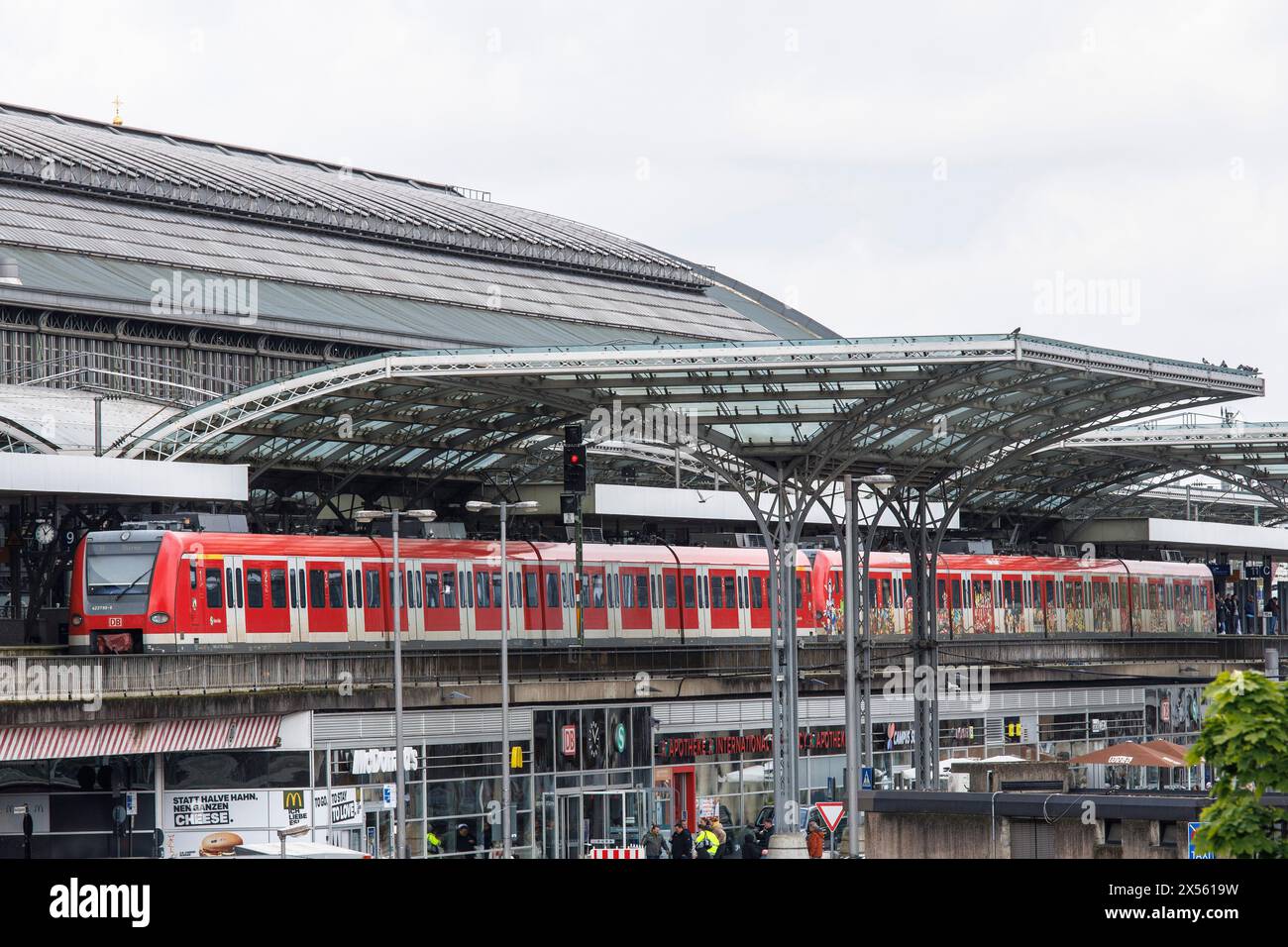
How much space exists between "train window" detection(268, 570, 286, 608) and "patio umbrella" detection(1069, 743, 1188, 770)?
20216 millimetres

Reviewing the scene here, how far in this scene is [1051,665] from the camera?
2699 inches

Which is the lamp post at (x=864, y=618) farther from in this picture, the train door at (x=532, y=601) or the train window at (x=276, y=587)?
the train window at (x=276, y=587)

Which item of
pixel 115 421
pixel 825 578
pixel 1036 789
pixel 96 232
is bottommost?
pixel 1036 789

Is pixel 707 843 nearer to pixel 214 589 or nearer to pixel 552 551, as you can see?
pixel 214 589

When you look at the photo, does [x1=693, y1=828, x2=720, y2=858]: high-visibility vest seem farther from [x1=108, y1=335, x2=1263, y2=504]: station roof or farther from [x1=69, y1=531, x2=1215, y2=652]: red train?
[x1=69, y1=531, x2=1215, y2=652]: red train

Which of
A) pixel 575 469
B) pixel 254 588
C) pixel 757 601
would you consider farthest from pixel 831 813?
pixel 757 601

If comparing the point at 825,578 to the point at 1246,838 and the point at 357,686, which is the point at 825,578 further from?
the point at 1246,838

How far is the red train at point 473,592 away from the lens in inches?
1690

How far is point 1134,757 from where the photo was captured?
48.8m

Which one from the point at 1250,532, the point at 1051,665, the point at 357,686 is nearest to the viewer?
the point at 357,686

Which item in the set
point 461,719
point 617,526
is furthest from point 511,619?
point 617,526

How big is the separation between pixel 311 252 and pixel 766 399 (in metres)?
40.7

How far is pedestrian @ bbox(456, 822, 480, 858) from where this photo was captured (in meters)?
45.6

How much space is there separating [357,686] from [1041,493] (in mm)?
44834
